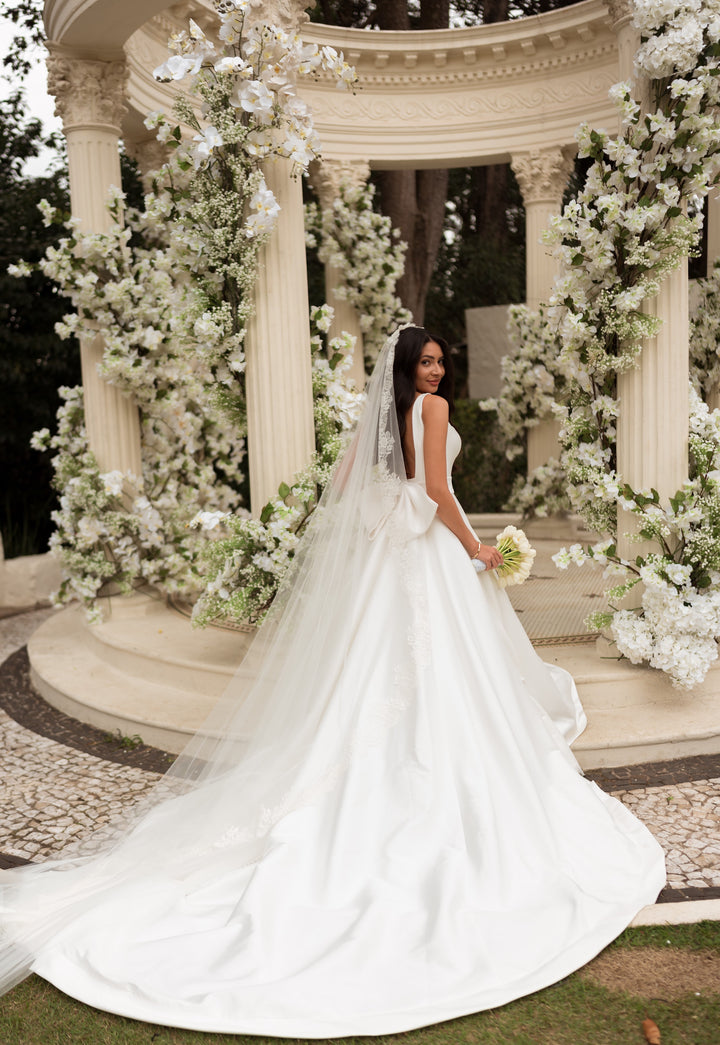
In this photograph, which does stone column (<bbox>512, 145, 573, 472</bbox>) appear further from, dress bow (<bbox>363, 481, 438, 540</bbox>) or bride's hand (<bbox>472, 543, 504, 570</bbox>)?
dress bow (<bbox>363, 481, 438, 540</bbox>)

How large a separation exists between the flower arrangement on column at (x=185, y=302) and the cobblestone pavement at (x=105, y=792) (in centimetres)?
163

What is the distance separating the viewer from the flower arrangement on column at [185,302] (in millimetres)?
5121

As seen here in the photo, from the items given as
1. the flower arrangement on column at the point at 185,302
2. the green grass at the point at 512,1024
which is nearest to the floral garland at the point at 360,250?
the flower arrangement on column at the point at 185,302

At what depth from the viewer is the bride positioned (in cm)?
298

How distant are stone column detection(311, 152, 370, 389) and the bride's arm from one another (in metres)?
6.12

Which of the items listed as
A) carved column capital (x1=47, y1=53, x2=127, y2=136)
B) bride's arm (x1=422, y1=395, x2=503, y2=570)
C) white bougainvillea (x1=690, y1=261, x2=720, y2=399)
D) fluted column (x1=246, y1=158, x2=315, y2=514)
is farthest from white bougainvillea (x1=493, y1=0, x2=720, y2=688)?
carved column capital (x1=47, y1=53, x2=127, y2=136)

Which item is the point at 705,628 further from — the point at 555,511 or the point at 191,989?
the point at 555,511

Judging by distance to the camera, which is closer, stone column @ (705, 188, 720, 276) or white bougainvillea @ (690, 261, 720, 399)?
white bougainvillea @ (690, 261, 720, 399)

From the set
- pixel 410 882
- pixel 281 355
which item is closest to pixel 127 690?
pixel 281 355

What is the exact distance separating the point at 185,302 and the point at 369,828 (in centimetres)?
350

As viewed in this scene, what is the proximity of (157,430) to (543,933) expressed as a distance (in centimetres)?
580

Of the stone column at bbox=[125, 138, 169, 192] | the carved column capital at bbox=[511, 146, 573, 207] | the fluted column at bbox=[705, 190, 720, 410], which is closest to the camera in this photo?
the fluted column at bbox=[705, 190, 720, 410]

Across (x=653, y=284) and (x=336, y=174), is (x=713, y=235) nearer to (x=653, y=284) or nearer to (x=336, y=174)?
(x=653, y=284)

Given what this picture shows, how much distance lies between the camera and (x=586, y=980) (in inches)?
122
